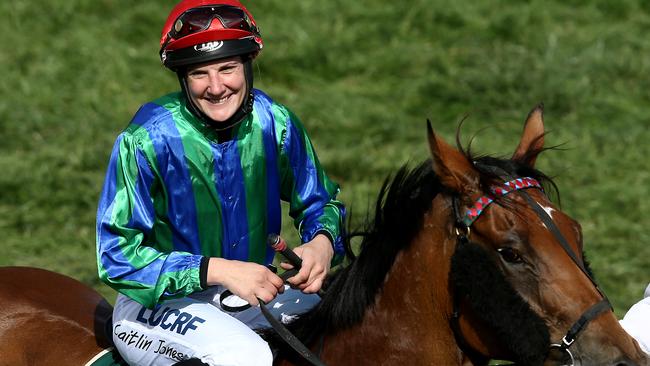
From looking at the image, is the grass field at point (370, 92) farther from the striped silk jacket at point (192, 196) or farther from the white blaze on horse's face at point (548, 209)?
the white blaze on horse's face at point (548, 209)

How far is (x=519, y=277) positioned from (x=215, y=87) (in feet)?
3.91

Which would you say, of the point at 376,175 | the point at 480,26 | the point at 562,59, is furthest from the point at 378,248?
the point at 480,26

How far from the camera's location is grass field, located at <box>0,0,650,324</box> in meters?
8.78

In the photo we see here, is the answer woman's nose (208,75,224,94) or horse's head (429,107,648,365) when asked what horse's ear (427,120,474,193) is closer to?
horse's head (429,107,648,365)

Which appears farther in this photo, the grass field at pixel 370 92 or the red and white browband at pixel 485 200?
the grass field at pixel 370 92

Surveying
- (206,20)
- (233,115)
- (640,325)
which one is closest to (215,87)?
(233,115)

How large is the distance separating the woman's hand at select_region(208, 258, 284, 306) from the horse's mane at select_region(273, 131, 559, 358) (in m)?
0.29

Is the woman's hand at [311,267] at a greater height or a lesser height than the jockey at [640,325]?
greater

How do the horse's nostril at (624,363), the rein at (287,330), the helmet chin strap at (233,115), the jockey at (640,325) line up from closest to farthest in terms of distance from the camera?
the horse's nostril at (624,363)
the rein at (287,330)
the helmet chin strap at (233,115)
the jockey at (640,325)

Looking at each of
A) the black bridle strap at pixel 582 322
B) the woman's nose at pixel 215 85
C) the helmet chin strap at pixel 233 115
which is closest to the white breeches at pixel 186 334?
the helmet chin strap at pixel 233 115

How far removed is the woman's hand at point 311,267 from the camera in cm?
353

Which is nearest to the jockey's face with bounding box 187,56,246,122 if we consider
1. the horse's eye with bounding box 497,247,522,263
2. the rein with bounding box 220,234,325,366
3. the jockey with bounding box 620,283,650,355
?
the rein with bounding box 220,234,325,366

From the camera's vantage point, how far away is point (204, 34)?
354cm

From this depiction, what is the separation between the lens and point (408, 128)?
1019cm
